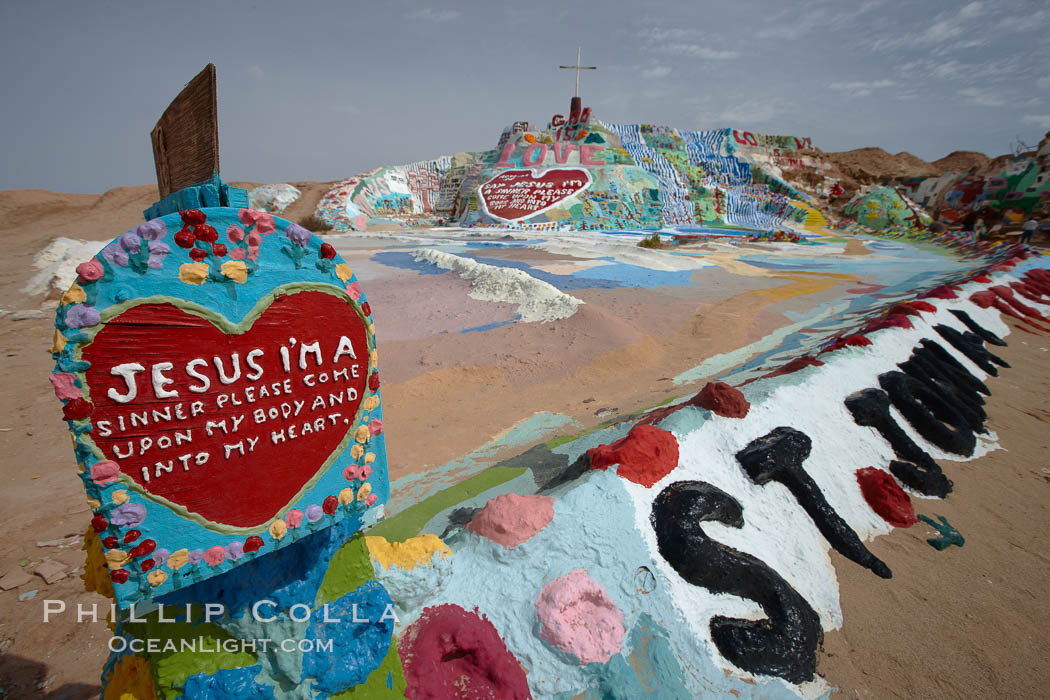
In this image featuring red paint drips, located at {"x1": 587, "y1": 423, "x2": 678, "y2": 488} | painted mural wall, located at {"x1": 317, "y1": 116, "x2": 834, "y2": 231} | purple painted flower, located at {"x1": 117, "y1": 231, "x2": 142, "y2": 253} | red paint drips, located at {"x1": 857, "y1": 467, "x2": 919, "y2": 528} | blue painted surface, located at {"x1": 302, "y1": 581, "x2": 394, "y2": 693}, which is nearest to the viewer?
purple painted flower, located at {"x1": 117, "y1": 231, "x2": 142, "y2": 253}

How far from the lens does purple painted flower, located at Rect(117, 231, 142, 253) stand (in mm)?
1077

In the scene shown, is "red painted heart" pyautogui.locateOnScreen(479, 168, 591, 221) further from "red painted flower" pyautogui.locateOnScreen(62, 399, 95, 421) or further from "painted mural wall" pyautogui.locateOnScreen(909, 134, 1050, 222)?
"red painted flower" pyautogui.locateOnScreen(62, 399, 95, 421)

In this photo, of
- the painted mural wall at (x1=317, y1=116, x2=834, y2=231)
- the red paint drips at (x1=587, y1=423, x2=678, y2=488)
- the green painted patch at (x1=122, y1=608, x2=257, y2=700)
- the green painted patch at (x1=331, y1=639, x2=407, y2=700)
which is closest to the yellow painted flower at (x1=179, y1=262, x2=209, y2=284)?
the green painted patch at (x1=122, y1=608, x2=257, y2=700)

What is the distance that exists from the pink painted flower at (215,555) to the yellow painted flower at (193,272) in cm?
71

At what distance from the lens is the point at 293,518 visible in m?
1.41

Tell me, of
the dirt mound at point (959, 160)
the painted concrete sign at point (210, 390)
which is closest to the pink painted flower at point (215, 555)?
the painted concrete sign at point (210, 390)

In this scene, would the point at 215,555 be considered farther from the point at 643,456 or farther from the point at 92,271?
the point at 643,456

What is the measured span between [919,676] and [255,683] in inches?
96.8

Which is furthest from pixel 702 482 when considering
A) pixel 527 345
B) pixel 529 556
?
pixel 527 345

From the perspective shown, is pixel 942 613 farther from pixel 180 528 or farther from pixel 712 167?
pixel 712 167

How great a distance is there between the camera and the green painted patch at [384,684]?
59.2 inches

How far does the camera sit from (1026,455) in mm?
3623

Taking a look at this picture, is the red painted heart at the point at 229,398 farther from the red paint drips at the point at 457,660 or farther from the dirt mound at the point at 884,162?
the dirt mound at the point at 884,162

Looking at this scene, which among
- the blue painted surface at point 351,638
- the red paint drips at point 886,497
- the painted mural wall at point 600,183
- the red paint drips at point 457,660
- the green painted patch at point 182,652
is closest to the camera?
the green painted patch at point 182,652
